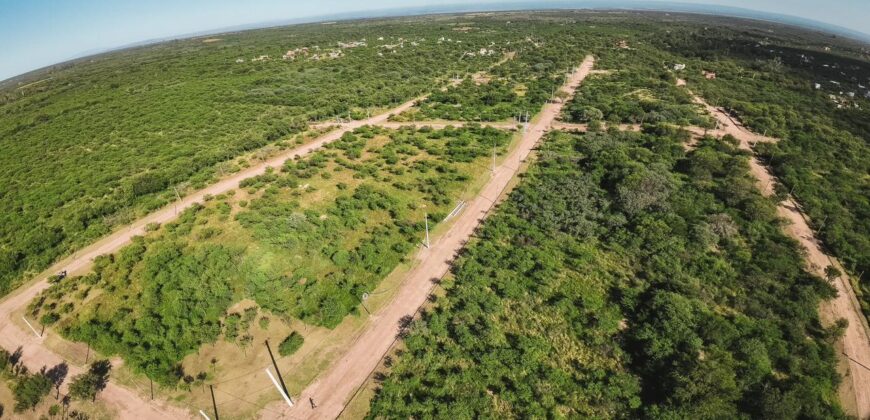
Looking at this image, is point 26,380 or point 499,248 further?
point 499,248

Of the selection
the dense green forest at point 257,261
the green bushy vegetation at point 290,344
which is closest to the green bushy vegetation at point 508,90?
the dense green forest at point 257,261

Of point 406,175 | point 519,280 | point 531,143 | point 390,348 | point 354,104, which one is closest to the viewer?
point 390,348

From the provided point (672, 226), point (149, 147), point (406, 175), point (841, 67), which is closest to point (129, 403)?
point (406, 175)

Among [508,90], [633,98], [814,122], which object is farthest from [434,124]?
[814,122]

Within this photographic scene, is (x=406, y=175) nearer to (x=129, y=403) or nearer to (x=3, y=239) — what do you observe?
(x=129, y=403)

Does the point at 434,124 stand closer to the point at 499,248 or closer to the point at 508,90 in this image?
the point at 508,90

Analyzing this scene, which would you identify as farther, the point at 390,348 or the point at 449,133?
the point at 449,133

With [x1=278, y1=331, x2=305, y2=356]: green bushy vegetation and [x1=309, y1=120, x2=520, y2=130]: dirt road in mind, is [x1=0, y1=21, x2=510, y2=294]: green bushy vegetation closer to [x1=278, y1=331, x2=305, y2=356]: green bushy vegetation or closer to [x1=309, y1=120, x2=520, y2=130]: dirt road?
[x1=309, y1=120, x2=520, y2=130]: dirt road
